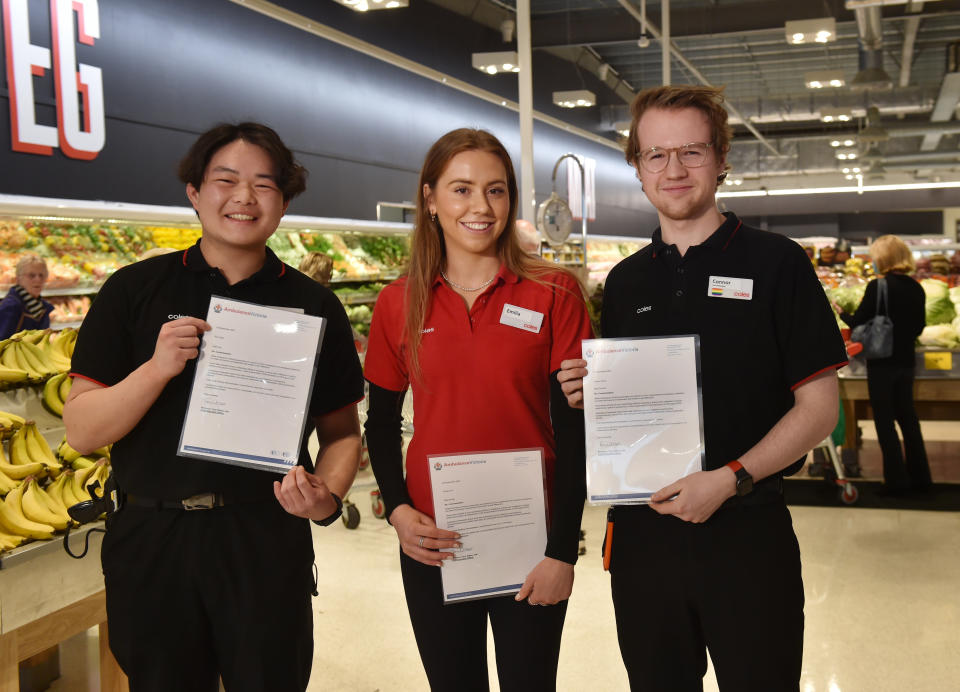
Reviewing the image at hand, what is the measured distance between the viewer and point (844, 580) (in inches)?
180

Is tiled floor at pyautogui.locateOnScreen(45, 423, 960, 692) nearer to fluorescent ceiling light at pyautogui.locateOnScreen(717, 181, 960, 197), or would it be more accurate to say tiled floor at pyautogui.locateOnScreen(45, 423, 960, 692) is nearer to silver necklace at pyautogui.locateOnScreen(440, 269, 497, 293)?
silver necklace at pyautogui.locateOnScreen(440, 269, 497, 293)

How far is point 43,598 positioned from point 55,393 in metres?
0.72

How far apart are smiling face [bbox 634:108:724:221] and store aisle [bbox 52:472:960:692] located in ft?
7.42

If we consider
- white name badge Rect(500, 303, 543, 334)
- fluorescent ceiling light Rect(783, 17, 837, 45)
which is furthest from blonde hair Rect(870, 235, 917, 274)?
white name badge Rect(500, 303, 543, 334)

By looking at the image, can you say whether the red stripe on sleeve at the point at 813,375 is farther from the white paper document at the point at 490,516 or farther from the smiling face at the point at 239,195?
the smiling face at the point at 239,195

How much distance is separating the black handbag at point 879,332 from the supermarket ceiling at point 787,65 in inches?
109

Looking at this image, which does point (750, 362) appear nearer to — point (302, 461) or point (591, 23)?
point (302, 461)

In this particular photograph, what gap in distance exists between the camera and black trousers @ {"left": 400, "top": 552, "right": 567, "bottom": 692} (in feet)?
6.00

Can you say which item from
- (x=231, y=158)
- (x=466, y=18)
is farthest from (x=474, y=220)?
(x=466, y=18)

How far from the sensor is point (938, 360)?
20.3ft

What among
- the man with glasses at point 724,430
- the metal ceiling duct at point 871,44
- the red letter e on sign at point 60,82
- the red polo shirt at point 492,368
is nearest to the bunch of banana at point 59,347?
the red polo shirt at point 492,368

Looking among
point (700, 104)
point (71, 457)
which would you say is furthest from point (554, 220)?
point (700, 104)

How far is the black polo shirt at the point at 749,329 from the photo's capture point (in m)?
1.70

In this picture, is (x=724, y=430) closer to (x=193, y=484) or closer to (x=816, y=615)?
(x=193, y=484)
